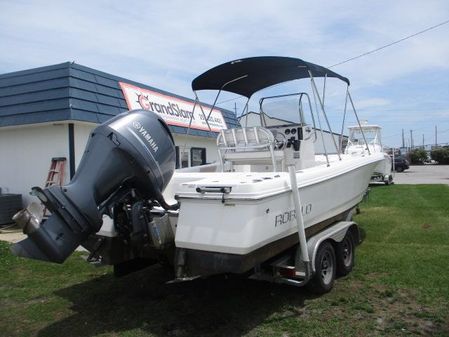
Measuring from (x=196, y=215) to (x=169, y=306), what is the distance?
1485 mm

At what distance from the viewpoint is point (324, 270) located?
18.0 ft

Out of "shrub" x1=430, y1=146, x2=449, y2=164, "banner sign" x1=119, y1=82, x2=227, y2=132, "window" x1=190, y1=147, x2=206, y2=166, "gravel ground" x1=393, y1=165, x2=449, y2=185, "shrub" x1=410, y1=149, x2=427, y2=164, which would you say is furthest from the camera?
"shrub" x1=410, y1=149, x2=427, y2=164

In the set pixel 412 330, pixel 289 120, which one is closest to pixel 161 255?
pixel 412 330

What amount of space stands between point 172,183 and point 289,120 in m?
2.39

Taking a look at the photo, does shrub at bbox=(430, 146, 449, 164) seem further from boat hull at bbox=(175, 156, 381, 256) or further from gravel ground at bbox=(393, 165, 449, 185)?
boat hull at bbox=(175, 156, 381, 256)

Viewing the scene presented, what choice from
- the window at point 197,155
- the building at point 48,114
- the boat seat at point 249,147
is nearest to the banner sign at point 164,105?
the building at point 48,114

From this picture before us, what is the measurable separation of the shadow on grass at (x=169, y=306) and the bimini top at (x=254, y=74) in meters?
3.03

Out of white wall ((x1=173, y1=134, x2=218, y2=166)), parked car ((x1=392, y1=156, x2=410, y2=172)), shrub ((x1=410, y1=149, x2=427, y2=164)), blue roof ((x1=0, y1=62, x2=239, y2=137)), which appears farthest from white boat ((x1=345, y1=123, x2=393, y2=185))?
shrub ((x1=410, y1=149, x2=427, y2=164))

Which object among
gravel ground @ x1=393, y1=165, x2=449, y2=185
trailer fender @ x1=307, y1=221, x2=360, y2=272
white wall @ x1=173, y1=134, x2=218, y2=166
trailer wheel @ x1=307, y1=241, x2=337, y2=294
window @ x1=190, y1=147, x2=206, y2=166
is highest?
white wall @ x1=173, y1=134, x2=218, y2=166

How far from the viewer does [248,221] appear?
161 inches

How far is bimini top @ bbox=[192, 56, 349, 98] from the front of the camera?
20.6ft

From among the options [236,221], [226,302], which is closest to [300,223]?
[236,221]

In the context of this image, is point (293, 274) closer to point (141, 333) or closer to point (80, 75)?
point (141, 333)

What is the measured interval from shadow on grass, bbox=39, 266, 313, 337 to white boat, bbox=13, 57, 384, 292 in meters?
0.42
